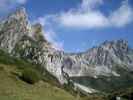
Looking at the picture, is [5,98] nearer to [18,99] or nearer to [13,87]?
[18,99]

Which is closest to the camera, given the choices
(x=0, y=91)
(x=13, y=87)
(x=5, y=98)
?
(x=5, y=98)

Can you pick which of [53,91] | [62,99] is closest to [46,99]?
[62,99]

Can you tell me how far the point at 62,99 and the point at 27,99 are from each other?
11354mm

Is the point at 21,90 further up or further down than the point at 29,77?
further down

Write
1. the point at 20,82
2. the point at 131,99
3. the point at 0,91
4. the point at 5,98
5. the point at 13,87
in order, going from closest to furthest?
1. the point at 5,98
2. the point at 0,91
3. the point at 13,87
4. the point at 20,82
5. the point at 131,99

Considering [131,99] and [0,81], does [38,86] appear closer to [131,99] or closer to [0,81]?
[0,81]

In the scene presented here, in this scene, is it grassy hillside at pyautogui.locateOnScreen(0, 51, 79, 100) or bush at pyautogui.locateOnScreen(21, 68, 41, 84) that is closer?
grassy hillside at pyautogui.locateOnScreen(0, 51, 79, 100)

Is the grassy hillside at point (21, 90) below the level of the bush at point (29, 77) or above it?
below

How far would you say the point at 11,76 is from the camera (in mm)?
56875

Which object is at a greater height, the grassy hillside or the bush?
the bush

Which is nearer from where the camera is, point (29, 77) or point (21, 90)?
point (21, 90)

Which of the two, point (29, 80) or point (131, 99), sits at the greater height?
point (29, 80)

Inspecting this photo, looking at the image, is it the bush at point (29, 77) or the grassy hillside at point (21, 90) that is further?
the bush at point (29, 77)

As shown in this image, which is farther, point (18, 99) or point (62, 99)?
point (62, 99)
